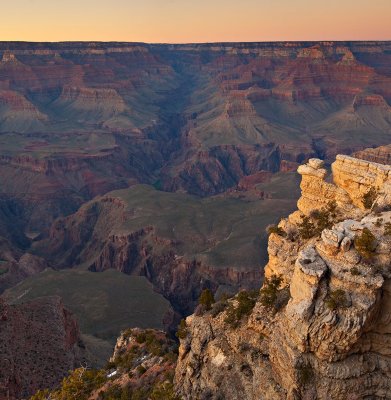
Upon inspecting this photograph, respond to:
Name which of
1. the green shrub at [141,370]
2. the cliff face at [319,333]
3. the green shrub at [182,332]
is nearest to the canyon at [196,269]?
the cliff face at [319,333]

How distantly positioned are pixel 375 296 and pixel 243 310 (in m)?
10.4

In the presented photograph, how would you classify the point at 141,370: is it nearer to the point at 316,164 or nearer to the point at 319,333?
the point at 319,333

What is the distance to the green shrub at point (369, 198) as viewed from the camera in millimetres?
33906

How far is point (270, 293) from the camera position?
30766 millimetres

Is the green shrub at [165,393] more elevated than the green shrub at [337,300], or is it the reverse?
the green shrub at [337,300]

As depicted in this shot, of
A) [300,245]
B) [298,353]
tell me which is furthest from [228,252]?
[298,353]

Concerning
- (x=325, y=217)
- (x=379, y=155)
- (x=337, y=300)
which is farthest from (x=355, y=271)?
(x=379, y=155)

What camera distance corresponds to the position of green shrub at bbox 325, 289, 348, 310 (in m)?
24.1

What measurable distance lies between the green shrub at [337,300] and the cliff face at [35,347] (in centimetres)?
3941

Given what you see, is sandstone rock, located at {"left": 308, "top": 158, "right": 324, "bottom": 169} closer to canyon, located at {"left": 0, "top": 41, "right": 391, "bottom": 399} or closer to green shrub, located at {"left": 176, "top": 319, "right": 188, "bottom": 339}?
canyon, located at {"left": 0, "top": 41, "right": 391, "bottom": 399}

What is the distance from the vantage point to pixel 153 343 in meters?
49.1

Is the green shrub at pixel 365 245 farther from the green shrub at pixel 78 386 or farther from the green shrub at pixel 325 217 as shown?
the green shrub at pixel 78 386

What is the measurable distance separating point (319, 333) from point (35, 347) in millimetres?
41773

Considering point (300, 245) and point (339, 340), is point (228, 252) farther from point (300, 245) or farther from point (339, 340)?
point (339, 340)
